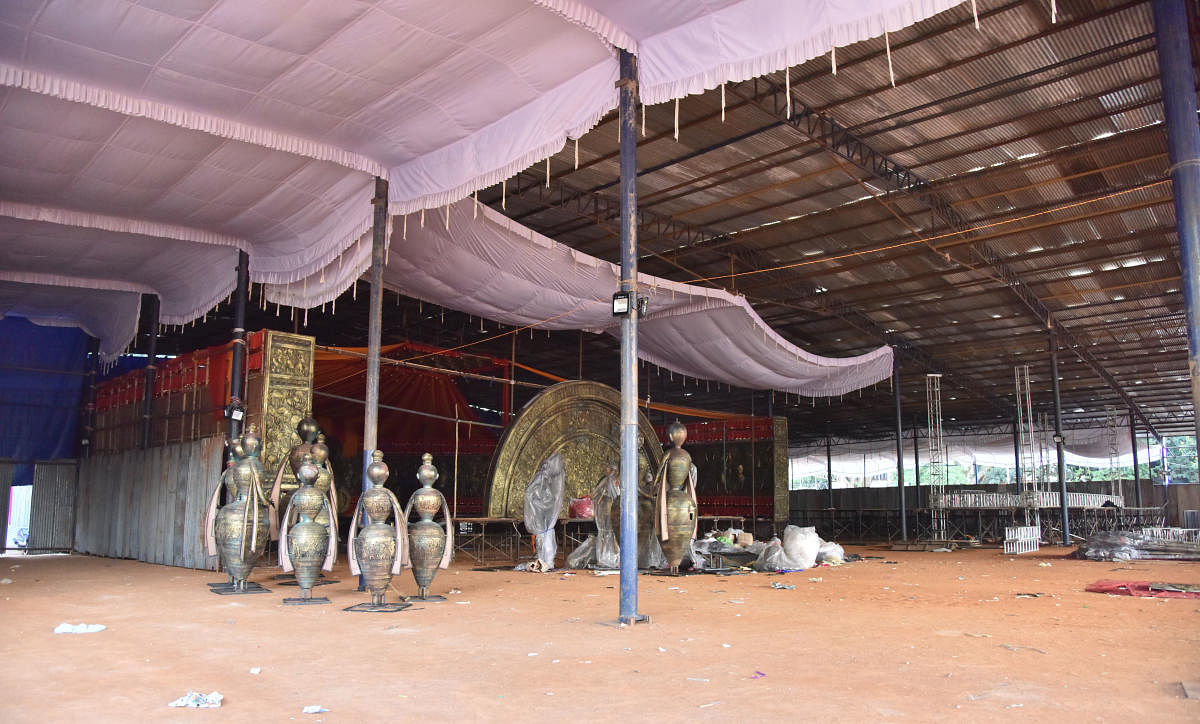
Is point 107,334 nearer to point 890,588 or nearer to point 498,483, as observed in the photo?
point 498,483

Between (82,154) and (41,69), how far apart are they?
5.34 ft

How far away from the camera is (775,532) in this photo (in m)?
16.9

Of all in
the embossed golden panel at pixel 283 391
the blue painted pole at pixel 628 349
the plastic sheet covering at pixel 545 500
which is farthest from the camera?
the plastic sheet covering at pixel 545 500

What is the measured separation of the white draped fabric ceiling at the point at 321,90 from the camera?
18.6ft

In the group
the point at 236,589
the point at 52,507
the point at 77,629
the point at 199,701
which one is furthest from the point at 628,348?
the point at 52,507

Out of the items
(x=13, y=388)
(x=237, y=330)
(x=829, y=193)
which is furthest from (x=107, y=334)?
(x=829, y=193)

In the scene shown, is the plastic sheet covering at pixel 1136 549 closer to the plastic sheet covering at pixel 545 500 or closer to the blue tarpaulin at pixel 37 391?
the plastic sheet covering at pixel 545 500

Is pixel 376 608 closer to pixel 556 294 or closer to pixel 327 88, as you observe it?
pixel 327 88

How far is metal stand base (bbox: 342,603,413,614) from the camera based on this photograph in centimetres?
658

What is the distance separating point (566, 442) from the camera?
13680 millimetres

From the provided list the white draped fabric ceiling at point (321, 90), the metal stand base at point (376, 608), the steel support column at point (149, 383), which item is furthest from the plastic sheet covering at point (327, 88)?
the metal stand base at point (376, 608)

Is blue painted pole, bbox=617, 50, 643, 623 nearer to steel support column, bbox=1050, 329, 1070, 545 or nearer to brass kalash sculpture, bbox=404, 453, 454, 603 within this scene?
brass kalash sculpture, bbox=404, 453, 454, 603

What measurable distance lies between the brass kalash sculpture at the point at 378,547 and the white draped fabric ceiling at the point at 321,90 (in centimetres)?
286

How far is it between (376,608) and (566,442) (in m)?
7.15
